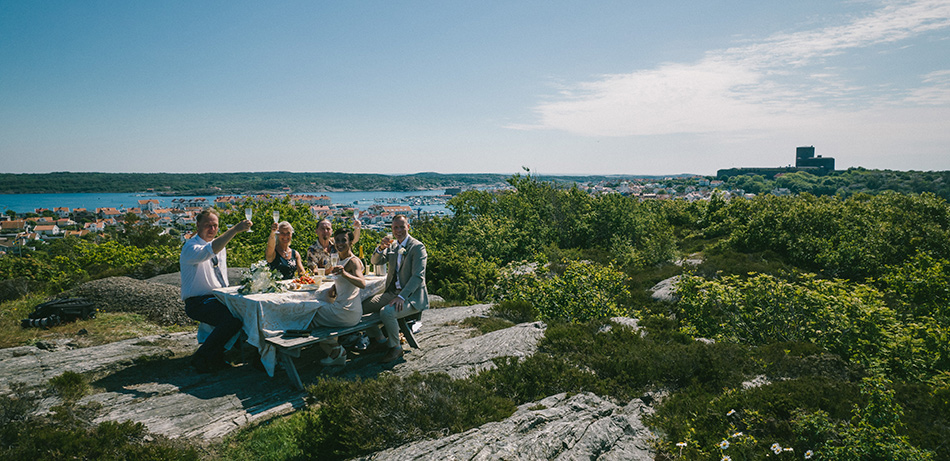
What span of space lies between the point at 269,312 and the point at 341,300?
3.04 feet

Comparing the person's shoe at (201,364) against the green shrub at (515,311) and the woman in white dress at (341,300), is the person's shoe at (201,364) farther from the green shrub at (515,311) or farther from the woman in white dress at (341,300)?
the green shrub at (515,311)

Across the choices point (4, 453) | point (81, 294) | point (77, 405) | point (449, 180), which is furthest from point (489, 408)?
point (449, 180)

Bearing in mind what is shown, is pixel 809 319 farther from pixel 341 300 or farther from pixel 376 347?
pixel 341 300

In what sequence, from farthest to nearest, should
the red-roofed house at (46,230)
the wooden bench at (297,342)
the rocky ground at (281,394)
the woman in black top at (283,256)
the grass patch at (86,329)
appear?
1. the red-roofed house at (46,230)
2. the grass patch at (86,329)
3. the woman in black top at (283,256)
4. the wooden bench at (297,342)
5. the rocky ground at (281,394)

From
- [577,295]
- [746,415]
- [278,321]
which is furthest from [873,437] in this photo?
[278,321]

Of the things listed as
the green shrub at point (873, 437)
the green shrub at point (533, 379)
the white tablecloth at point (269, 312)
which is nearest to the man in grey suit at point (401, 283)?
the white tablecloth at point (269, 312)

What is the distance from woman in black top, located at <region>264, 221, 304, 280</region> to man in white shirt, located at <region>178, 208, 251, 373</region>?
4.63 feet

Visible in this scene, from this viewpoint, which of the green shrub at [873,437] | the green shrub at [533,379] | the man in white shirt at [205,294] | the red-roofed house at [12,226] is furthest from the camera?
the red-roofed house at [12,226]

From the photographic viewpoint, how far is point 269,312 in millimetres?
6094

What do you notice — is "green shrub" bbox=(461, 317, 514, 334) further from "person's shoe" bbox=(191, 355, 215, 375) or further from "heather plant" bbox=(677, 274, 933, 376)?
"person's shoe" bbox=(191, 355, 215, 375)

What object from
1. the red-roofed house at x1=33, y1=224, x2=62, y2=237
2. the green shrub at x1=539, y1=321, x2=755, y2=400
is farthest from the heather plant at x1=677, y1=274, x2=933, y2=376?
the red-roofed house at x1=33, y1=224, x2=62, y2=237

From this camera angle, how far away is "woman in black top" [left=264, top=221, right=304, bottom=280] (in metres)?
7.89

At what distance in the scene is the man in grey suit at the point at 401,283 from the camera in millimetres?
6645

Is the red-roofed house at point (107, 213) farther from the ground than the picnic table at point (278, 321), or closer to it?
closer to it
